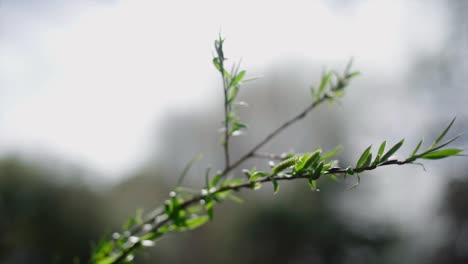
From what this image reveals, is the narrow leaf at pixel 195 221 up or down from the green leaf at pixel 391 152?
down

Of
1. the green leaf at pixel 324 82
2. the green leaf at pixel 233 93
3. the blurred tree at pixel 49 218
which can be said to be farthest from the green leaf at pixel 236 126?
the blurred tree at pixel 49 218

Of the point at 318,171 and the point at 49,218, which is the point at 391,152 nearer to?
the point at 318,171

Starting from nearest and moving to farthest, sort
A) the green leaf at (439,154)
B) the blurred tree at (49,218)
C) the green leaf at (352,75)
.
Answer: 1. the green leaf at (439,154)
2. the green leaf at (352,75)
3. the blurred tree at (49,218)

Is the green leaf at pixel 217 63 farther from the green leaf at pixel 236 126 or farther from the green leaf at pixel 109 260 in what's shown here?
the green leaf at pixel 109 260

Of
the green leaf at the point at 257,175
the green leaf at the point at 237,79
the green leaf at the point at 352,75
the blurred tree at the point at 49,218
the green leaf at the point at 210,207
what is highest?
the green leaf at the point at 237,79

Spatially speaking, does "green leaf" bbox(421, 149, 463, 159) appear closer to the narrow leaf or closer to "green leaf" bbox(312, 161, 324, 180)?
"green leaf" bbox(312, 161, 324, 180)

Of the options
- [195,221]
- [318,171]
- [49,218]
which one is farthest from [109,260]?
[49,218]

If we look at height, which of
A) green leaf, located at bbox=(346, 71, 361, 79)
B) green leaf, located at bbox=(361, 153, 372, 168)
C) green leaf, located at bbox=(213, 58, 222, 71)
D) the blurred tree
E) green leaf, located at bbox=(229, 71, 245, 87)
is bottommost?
the blurred tree

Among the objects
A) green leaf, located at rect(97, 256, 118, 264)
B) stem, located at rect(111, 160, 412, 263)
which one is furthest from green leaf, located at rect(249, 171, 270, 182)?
green leaf, located at rect(97, 256, 118, 264)

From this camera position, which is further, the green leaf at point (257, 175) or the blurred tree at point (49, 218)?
the blurred tree at point (49, 218)

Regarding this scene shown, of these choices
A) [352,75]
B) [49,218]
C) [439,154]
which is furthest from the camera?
[49,218]

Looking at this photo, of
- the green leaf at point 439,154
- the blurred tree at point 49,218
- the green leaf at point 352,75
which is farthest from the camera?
the blurred tree at point 49,218
